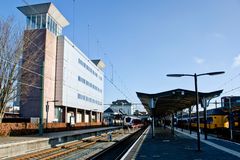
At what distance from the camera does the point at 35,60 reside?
165ft

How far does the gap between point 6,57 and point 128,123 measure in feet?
142

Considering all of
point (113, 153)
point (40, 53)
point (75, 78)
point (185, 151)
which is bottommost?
point (113, 153)

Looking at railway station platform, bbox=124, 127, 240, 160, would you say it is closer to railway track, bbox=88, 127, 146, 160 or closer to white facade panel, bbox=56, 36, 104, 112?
railway track, bbox=88, 127, 146, 160

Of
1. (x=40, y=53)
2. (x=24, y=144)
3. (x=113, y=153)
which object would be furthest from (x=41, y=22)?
(x=113, y=153)

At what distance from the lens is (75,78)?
Result: 62.4 m

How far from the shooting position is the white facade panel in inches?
2226

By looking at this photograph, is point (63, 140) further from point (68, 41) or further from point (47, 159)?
point (68, 41)

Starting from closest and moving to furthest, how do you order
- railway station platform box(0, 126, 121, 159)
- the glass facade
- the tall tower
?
railway station platform box(0, 126, 121, 159)
the tall tower
the glass facade

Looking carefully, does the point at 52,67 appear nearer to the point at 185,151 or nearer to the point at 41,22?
the point at 41,22

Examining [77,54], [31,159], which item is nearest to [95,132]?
[31,159]

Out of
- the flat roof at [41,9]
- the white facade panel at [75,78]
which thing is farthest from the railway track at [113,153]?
the flat roof at [41,9]

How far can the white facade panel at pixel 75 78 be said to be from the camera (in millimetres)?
56531

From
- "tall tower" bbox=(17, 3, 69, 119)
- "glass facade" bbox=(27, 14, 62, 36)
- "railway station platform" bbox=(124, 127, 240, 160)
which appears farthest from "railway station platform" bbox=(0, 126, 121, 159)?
"glass facade" bbox=(27, 14, 62, 36)

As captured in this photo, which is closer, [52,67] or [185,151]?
[185,151]
